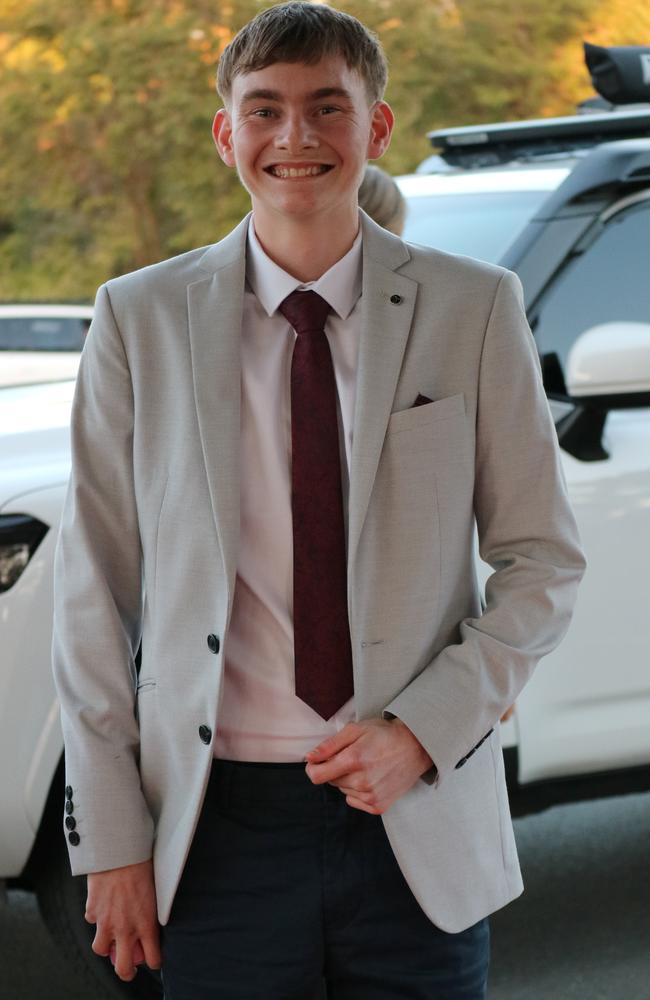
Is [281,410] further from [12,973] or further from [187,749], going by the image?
[12,973]

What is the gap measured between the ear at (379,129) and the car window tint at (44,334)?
808 cm

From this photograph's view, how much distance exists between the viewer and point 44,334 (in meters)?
10.3

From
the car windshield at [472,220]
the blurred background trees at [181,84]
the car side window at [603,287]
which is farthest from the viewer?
the blurred background trees at [181,84]

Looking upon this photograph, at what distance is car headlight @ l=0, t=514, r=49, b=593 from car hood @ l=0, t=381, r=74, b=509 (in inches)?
1.9

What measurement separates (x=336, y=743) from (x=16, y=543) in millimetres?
1295

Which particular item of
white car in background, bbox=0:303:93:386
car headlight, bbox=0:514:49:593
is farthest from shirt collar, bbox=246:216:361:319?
white car in background, bbox=0:303:93:386

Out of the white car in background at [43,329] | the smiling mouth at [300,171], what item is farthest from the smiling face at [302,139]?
the white car in background at [43,329]

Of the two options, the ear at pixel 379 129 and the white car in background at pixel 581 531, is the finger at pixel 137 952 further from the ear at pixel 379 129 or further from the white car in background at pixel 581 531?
the ear at pixel 379 129

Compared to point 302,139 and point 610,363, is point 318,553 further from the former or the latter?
point 610,363

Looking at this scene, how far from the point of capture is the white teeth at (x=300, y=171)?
80.7 inches

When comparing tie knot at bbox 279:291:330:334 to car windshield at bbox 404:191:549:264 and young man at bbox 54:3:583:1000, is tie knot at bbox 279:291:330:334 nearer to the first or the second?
young man at bbox 54:3:583:1000

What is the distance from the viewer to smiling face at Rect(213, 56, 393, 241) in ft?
6.72

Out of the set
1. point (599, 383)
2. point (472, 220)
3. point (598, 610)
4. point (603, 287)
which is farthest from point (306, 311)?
point (472, 220)

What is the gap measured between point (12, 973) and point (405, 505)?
7.54 feet
